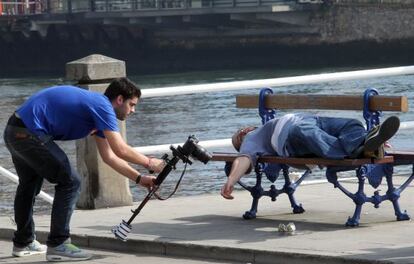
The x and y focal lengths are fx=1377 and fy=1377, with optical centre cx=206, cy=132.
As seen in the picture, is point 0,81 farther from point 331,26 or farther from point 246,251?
point 246,251

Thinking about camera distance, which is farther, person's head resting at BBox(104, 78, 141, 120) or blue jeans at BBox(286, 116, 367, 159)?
blue jeans at BBox(286, 116, 367, 159)

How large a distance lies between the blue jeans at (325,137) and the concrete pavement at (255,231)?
17.5 inches

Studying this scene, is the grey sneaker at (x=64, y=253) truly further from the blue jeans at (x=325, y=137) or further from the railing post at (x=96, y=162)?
the railing post at (x=96, y=162)

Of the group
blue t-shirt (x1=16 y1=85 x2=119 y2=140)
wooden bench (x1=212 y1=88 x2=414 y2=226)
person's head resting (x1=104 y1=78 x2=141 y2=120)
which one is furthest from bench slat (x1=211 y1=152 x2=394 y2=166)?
blue t-shirt (x1=16 y1=85 x2=119 y2=140)

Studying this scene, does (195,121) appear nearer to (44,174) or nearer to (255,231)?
(255,231)

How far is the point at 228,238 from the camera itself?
25.3ft

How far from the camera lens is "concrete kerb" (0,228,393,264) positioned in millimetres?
6859

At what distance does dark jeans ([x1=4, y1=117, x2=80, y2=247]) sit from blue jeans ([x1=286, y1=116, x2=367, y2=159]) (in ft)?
4.42

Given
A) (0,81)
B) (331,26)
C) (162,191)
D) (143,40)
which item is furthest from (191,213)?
(143,40)

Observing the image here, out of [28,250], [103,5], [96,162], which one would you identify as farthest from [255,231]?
[103,5]

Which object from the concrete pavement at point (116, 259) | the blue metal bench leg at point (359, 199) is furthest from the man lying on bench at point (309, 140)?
the concrete pavement at point (116, 259)

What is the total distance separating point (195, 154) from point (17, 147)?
96 centimetres

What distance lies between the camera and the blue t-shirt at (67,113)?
7250 mm

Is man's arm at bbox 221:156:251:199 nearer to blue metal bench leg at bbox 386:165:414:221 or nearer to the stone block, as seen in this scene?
blue metal bench leg at bbox 386:165:414:221
